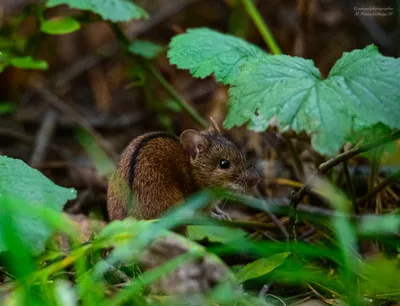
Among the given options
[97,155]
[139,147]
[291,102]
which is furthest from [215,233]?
[97,155]

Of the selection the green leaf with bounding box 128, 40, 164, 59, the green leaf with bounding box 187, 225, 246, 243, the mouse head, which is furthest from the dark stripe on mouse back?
the green leaf with bounding box 128, 40, 164, 59

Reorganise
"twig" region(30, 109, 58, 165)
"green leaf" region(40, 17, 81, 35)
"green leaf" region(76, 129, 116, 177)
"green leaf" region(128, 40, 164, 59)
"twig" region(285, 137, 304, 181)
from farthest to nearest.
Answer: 1. "twig" region(30, 109, 58, 165)
2. "green leaf" region(128, 40, 164, 59)
3. "green leaf" region(76, 129, 116, 177)
4. "green leaf" region(40, 17, 81, 35)
5. "twig" region(285, 137, 304, 181)

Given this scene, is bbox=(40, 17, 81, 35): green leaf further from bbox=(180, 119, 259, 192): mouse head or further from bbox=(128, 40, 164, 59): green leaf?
bbox=(180, 119, 259, 192): mouse head

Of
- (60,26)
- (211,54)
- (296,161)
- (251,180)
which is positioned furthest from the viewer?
(60,26)

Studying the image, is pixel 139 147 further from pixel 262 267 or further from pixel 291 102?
pixel 291 102

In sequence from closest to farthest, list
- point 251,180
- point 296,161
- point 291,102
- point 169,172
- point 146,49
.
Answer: point 291,102, point 169,172, point 251,180, point 296,161, point 146,49

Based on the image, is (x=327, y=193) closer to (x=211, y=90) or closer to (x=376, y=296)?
(x=376, y=296)

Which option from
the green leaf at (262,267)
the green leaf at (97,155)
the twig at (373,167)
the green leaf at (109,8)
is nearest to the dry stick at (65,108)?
the green leaf at (97,155)

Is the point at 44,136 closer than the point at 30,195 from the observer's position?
No
